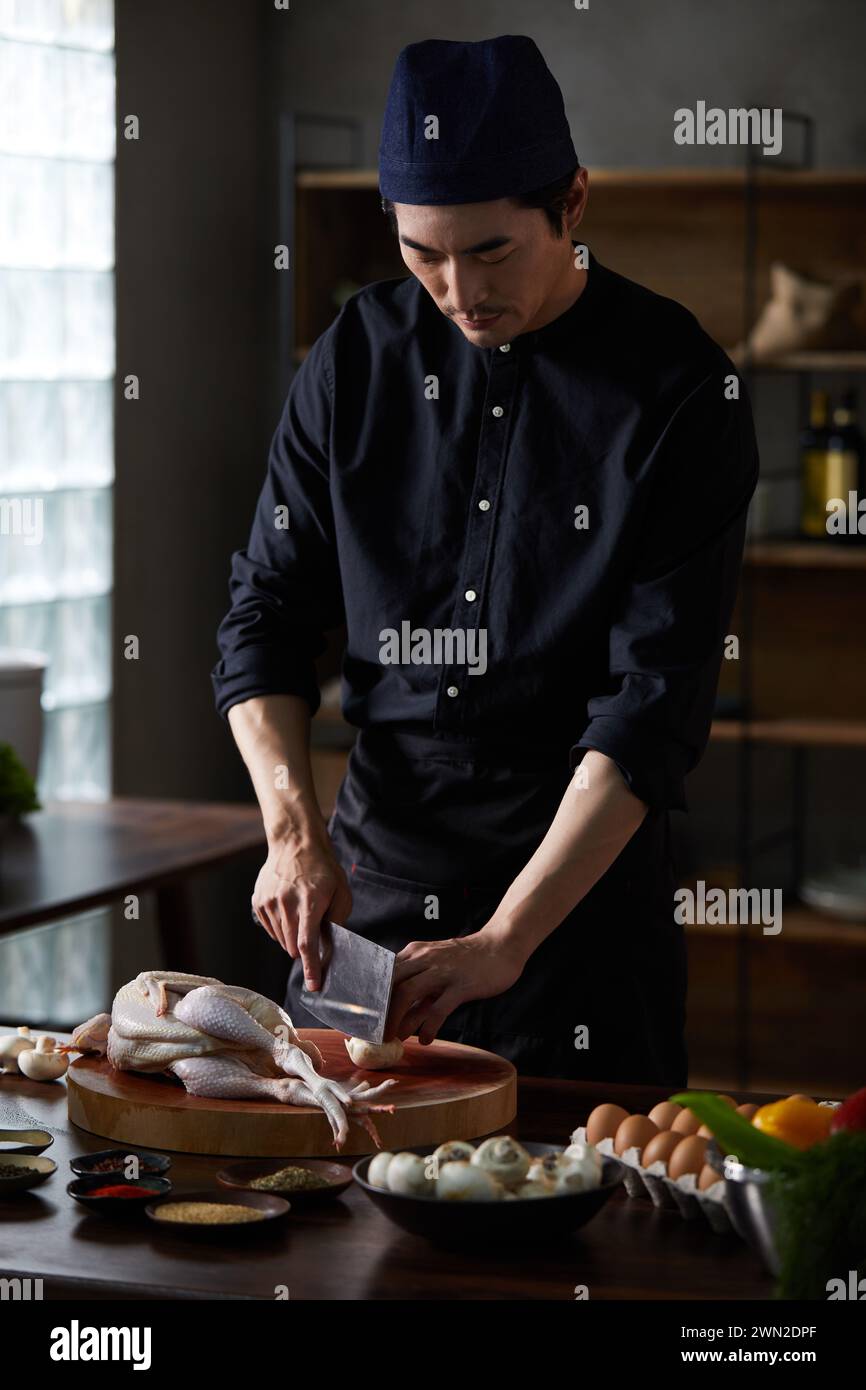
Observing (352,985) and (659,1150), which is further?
(352,985)

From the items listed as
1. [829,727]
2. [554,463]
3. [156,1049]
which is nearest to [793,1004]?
[829,727]

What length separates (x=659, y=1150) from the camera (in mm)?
1473

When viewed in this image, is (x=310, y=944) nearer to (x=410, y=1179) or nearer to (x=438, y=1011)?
(x=438, y=1011)

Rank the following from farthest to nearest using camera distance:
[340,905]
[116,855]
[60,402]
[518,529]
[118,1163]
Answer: [60,402], [116,855], [518,529], [340,905], [118,1163]

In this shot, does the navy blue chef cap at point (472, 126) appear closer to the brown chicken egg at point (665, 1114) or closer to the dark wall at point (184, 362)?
the brown chicken egg at point (665, 1114)

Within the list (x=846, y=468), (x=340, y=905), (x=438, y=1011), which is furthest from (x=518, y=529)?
(x=846, y=468)

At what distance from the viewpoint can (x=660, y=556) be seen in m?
1.96

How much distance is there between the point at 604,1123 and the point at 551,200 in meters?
0.90

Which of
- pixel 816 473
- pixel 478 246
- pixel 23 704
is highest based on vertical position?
pixel 478 246

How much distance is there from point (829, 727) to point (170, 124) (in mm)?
2155

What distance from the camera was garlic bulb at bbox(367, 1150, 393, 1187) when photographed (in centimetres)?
139

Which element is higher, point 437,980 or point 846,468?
point 846,468

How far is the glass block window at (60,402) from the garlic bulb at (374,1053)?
245cm
